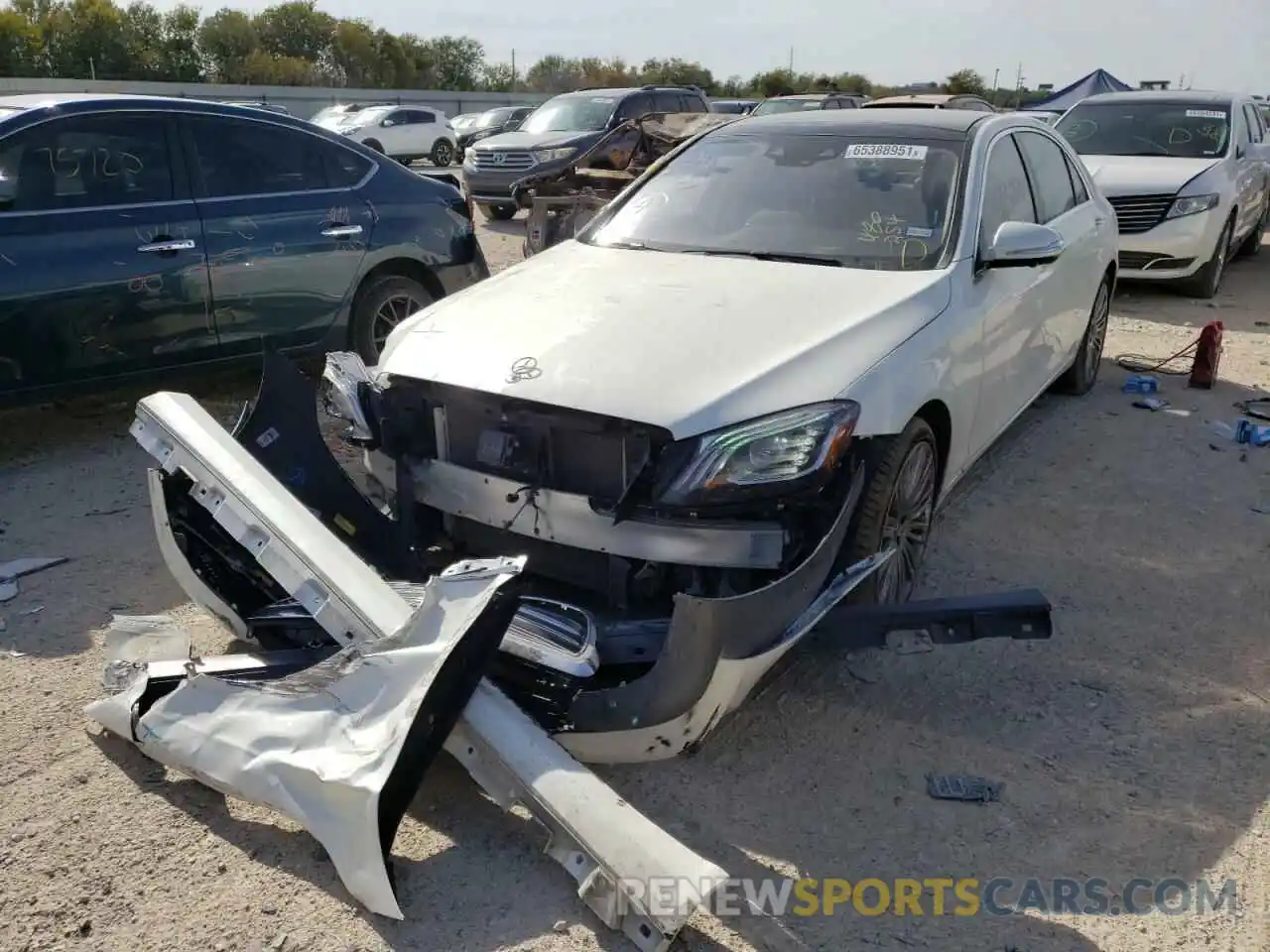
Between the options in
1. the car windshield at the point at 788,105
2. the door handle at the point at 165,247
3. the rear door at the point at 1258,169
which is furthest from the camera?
the car windshield at the point at 788,105

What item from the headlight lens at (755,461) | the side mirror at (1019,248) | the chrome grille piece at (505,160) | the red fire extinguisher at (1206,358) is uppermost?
the chrome grille piece at (505,160)

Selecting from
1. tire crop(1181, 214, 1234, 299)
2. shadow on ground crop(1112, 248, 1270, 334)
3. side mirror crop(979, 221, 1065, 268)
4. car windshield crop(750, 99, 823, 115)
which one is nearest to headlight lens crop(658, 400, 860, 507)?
side mirror crop(979, 221, 1065, 268)

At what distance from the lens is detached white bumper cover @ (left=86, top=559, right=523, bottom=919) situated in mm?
2307

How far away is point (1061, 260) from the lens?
16.3ft

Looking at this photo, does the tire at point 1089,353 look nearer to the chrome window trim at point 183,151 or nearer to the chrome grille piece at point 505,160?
the chrome window trim at point 183,151

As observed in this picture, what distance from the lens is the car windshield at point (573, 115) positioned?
1507cm

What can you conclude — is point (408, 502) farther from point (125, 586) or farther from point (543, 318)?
point (125, 586)

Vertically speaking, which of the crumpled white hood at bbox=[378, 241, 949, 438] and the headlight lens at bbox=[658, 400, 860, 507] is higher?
the crumpled white hood at bbox=[378, 241, 949, 438]

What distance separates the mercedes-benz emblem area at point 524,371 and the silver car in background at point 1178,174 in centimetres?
809

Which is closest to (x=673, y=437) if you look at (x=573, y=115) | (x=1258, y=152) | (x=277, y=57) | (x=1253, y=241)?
(x=1258, y=152)

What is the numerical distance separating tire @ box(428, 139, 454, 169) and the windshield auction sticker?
92.0 feet

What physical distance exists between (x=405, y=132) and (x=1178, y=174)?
78.5 ft

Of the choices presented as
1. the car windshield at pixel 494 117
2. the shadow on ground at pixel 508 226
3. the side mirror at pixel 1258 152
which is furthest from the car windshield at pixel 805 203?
the car windshield at pixel 494 117

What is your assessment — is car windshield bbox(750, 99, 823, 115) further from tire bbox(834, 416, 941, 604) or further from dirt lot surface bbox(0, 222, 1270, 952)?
tire bbox(834, 416, 941, 604)
